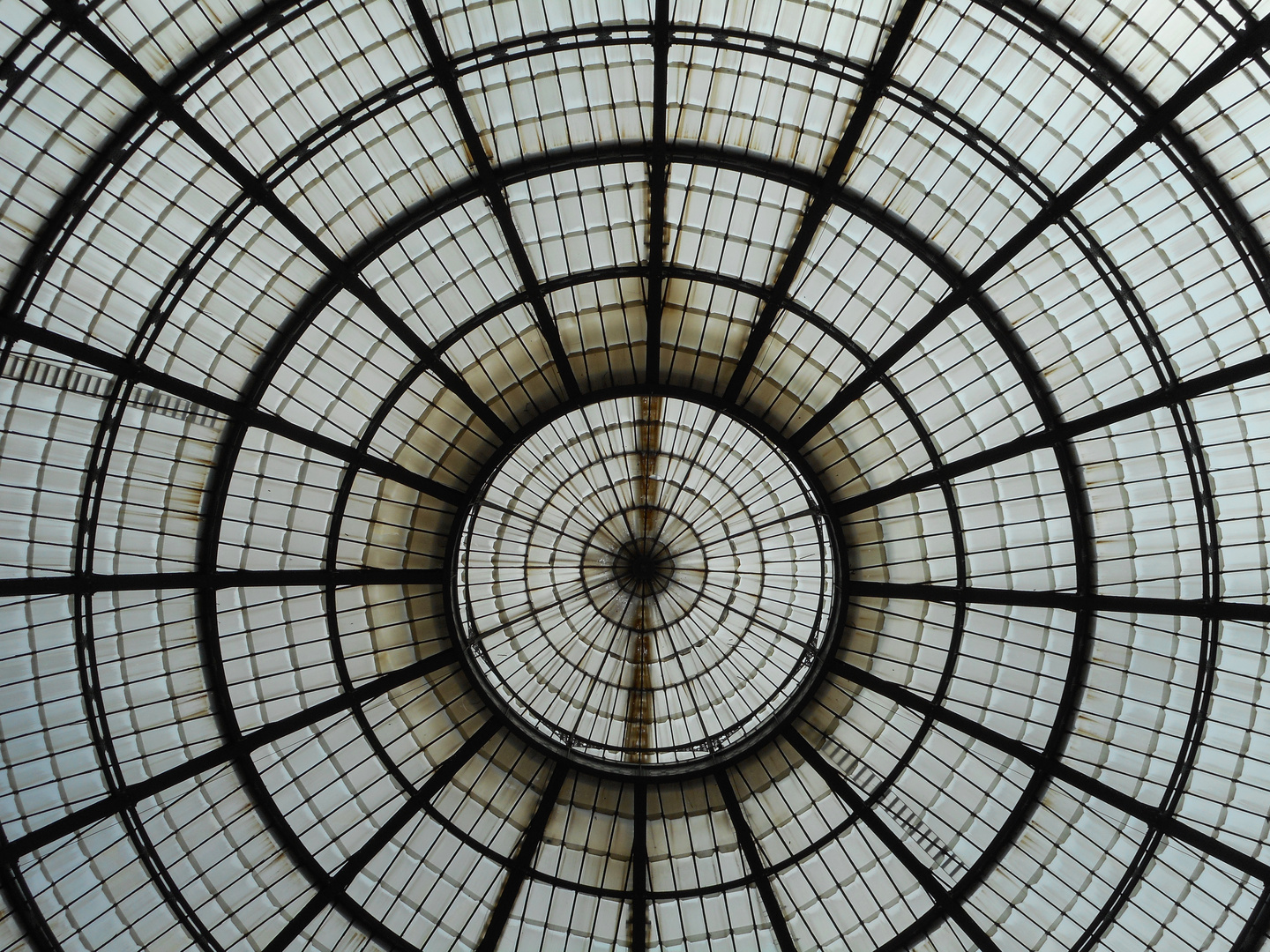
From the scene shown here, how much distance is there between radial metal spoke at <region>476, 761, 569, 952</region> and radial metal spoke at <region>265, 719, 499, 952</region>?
2.03m

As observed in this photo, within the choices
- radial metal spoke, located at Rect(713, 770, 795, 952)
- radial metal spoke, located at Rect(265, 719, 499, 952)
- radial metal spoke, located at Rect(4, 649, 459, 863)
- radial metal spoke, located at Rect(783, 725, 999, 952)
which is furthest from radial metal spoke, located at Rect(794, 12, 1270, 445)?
radial metal spoke, located at Rect(4, 649, 459, 863)

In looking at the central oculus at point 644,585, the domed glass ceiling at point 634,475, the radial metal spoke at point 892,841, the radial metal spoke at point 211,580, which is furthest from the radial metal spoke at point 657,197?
the radial metal spoke at point 892,841

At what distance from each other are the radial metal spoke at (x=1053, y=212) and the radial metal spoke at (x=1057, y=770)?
6.16 metres

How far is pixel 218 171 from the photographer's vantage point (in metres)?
16.9

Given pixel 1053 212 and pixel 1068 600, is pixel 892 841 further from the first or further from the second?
pixel 1053 212

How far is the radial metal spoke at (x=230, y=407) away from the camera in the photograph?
16.3 m

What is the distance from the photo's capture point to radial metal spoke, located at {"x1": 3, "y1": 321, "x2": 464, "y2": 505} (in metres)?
16.3

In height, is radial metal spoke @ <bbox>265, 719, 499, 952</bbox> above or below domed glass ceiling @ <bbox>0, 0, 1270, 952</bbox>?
below

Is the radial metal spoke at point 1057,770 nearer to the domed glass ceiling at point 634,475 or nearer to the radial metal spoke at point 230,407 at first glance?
the domed glass ceiling at point 634,475

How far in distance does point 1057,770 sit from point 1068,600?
384 centimetres

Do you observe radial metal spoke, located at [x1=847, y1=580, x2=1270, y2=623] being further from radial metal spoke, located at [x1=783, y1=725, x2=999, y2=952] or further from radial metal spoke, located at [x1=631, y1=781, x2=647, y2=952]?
radial metal spoke, located at [x1=631, y1=781, x2=647, y2=952]

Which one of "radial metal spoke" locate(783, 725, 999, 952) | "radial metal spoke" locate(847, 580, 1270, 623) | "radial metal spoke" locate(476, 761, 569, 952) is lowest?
"radial metal spoke" locate(476, 761, 569, 952)

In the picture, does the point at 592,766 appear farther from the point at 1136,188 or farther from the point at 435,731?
the point at 1136,188

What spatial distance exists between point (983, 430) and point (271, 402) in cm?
1670
